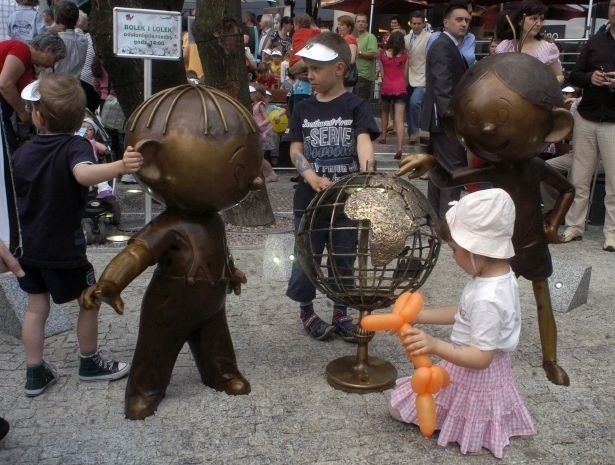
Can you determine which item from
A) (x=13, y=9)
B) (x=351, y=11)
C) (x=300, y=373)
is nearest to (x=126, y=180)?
(x=13, y=9)

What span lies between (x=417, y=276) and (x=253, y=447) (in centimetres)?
112

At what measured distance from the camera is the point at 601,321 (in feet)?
15.4

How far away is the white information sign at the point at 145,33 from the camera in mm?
5492

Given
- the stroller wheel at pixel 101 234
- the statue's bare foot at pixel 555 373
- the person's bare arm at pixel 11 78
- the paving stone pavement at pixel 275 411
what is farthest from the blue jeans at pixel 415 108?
the statue's bare foot at pixel 555 373

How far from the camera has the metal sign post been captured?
216 inches

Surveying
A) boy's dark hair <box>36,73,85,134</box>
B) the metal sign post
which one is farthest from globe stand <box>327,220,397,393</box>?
the metal sign post

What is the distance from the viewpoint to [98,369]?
12.0ft

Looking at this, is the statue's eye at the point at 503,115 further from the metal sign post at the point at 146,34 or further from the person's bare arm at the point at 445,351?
the metal sign post at the point at 146,34

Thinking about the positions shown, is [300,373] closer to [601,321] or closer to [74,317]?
[74,317]

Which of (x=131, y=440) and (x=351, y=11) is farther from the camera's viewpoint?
(x=351, y=11)

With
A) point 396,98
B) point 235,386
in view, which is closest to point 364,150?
point 235,386

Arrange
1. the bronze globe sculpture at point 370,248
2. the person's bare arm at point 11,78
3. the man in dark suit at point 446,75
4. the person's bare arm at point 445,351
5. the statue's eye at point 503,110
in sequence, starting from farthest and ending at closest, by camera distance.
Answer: the person's bare arm at point 11,78
the man in dark suit at point 446,75
the statue's eye at point 503,110
the bronze globe sculpture at point 370,248
the person's bare arm at point 445,351

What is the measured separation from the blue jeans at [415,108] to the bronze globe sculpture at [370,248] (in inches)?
285

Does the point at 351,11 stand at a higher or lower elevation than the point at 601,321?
higher
